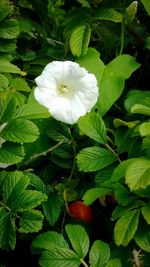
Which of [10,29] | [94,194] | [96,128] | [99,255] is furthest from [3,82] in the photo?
[99,255]

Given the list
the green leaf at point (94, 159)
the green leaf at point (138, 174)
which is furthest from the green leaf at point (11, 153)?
the green leaf at point (138, 174)

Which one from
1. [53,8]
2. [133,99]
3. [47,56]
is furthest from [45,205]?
[53,8]

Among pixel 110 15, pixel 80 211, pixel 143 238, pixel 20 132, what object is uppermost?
pixel 110 15

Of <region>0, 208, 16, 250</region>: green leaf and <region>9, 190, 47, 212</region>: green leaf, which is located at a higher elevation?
<region>9, 190, 47, 212</region>: green leaf

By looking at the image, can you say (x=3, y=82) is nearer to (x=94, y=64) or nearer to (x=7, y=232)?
(x=94, y=64)

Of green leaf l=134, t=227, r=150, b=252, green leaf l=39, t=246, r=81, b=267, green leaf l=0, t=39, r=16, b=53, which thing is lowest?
green leaf l=39, t=246, r=81, b=267

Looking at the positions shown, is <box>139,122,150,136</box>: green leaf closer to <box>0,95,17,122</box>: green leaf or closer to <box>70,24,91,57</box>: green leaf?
<box>0,95,17,122</box>: green leaf

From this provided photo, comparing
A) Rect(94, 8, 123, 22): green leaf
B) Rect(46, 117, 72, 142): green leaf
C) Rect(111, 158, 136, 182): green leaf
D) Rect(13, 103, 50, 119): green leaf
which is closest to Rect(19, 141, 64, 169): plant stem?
Rect(46, 117, 72, 142): green leaf
